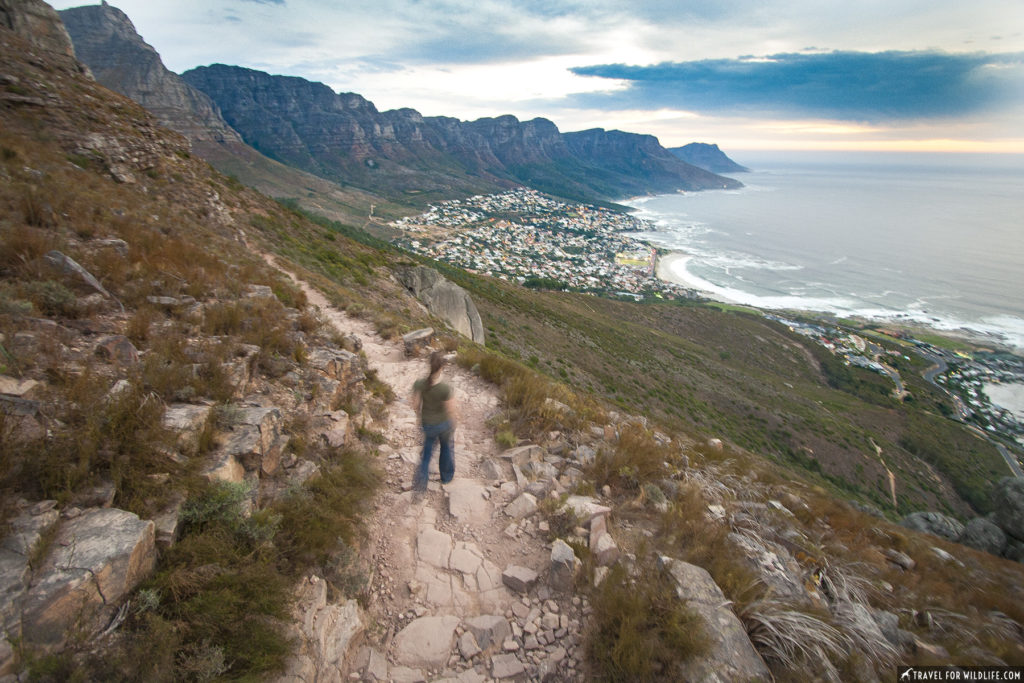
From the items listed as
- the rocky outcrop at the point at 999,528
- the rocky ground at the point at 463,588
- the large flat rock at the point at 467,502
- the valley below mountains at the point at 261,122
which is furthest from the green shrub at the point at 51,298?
the valley below mountains at the point at 261,122

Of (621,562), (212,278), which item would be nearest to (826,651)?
(621,562)

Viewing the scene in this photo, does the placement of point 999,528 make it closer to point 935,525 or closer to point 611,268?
point 935,525

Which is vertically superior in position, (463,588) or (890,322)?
(463,588)

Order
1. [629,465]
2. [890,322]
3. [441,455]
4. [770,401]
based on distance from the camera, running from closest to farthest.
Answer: [441,455] → [629,465] → [770,401] → [890,322]

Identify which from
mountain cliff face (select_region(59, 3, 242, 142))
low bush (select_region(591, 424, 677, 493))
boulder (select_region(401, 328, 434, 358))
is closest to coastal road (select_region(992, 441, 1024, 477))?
low bush (select_region(591, 424, 677, 493))

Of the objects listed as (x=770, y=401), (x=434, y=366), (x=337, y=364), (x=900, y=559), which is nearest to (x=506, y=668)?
(x=434, y=366)

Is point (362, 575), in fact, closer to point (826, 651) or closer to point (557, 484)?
point (557, 484)

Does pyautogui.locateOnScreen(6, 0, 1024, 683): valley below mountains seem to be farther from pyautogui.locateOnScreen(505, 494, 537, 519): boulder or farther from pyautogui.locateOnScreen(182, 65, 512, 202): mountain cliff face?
pyautogui.locateOnScreen(182, 65, 512, 202): mountain cliff face
